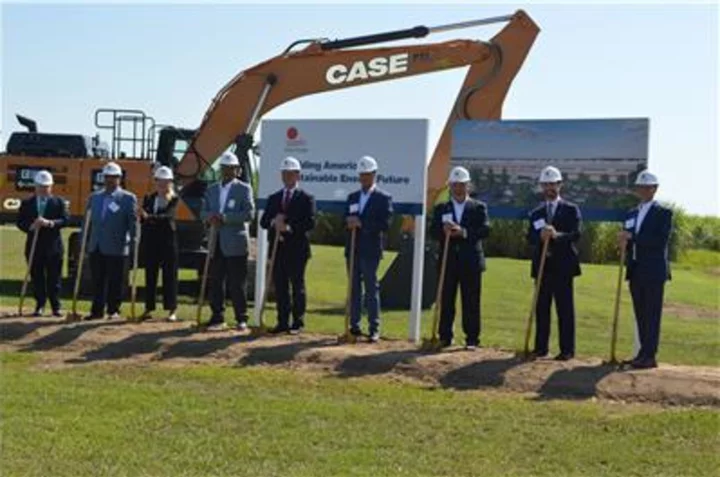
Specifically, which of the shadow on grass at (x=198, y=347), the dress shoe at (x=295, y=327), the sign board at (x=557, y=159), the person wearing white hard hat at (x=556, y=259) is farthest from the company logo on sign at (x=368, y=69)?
the person wearing white hard hat at (x=556, y=259)

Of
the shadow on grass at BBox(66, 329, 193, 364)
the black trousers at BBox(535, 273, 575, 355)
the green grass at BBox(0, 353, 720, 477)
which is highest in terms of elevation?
the black trousers at BBox(535, 273, 575, 355)

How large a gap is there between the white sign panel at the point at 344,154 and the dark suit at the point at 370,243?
89 centimetres

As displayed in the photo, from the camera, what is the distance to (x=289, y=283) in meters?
13.4

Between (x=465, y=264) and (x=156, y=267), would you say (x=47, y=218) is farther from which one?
(x=465, y=264)

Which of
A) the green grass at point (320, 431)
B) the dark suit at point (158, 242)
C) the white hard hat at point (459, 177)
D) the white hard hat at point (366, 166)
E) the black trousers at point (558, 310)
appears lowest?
the green grass at point (320, 431)

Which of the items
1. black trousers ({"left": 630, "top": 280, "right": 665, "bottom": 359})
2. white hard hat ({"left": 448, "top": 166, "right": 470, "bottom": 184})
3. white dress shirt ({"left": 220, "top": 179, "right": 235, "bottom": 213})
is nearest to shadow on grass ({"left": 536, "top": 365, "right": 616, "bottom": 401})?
black trousers ({"left": 630, "top": 280, "right": 665, "bottom": 359})

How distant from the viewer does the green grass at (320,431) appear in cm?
768

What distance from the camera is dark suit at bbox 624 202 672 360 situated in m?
11.3

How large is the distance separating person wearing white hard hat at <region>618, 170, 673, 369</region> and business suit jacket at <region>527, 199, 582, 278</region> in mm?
555

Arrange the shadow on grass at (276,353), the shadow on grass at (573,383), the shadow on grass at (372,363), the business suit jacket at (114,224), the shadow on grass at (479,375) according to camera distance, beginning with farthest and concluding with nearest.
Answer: the business suit jacket at (114,224) → the shadow on grass at (276,353) → the shadow on grass at (372,363) → the shadow on grass at (479,375) → the shadow on grass at (573,383)

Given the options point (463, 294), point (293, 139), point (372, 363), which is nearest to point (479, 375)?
point (372, 363)

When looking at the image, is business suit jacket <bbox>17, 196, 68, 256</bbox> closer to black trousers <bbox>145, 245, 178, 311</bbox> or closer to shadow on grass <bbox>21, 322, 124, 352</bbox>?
black trousers <bbox>145, 245, 178, 311</bbox>

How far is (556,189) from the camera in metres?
11.9

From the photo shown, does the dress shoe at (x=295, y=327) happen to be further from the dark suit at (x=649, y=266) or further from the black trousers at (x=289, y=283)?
the dark suit at (x=649, y=266)
